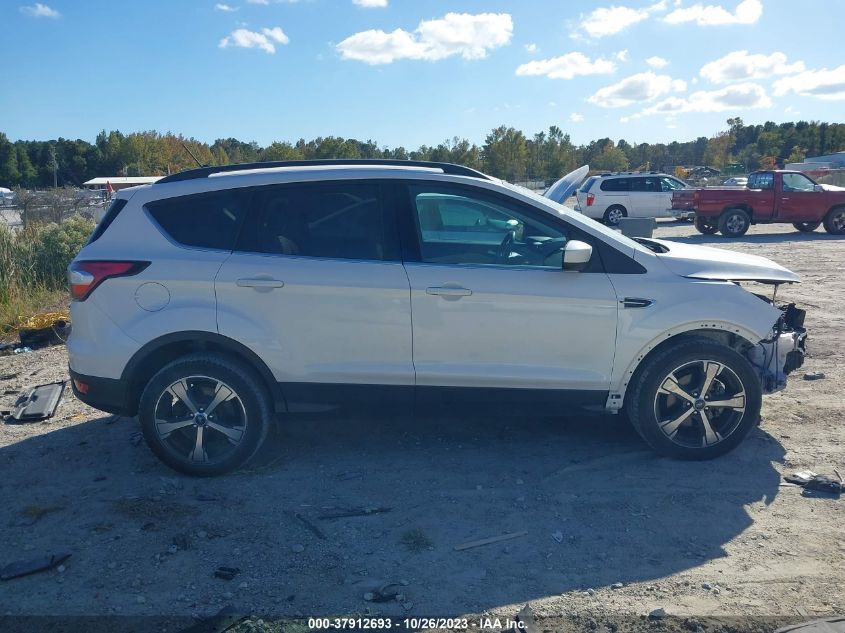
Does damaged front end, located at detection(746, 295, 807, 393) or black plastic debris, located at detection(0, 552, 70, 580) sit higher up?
damaged front end, located at detection(746, 295, 807, 393)

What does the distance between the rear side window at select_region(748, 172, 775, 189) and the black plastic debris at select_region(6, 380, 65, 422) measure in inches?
762

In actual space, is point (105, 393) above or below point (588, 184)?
below

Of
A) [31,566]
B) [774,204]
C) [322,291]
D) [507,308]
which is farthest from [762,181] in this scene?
[31,566]

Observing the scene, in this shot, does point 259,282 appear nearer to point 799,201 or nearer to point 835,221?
point 799,201

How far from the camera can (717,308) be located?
4.85 metres

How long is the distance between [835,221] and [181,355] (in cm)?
2064

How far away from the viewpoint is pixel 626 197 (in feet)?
82.3

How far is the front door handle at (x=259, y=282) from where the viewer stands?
4.71m

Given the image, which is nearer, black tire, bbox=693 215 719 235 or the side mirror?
the side mirror

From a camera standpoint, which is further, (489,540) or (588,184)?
(588,184)

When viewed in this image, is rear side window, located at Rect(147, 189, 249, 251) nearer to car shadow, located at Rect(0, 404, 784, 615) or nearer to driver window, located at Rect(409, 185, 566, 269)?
driver window, located at Rect(409, 185, 566, 269)

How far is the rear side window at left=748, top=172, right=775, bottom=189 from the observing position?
20.6 m

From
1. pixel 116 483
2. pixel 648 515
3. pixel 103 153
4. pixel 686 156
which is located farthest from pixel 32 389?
pixel 686 156

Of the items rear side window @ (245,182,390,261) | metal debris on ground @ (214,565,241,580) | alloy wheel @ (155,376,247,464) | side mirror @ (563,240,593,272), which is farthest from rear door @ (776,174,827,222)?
metal debris on ground @ (214,565,241,580)
